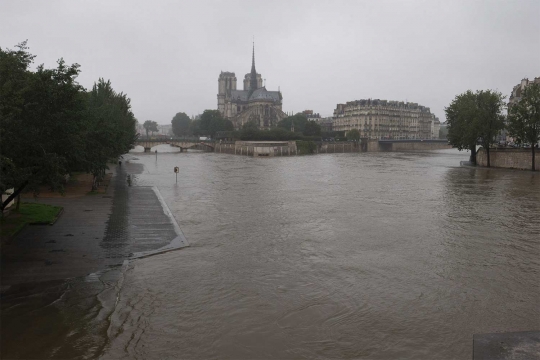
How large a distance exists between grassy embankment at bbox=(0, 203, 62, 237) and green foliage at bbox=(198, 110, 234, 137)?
143563 mm

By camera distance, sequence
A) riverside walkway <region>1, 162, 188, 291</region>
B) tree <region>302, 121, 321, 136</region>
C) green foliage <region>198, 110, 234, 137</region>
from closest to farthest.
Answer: riverside walkway <region>1, 162, 188, 291</region>
tree <region>302, 121, 321, 136</region>
green foliage <region>198, 110, 234, 137</region>

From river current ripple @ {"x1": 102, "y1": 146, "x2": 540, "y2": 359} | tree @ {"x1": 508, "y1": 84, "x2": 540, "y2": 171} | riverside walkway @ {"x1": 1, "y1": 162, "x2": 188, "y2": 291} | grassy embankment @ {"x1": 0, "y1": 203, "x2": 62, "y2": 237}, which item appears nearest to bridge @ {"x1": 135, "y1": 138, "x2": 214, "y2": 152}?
tree @ {"x1": 508, "y1": 84, "x2": 540, "y2": 171}

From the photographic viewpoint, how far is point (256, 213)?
2844 cm

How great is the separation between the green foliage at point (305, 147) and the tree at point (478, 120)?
5249cm

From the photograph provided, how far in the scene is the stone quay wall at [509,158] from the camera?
208 ft

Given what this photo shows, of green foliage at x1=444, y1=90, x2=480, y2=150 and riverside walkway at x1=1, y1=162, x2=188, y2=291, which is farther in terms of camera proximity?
green foliage at x1=444, y1=90, x2=480, y2=150

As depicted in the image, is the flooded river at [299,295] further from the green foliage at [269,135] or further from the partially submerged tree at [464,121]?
the green foliage at [269,135]

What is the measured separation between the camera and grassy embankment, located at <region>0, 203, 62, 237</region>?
19220mm

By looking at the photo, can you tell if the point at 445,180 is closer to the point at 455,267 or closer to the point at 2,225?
the point at 455,267

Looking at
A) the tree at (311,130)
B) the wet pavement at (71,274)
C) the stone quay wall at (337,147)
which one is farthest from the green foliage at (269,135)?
the wet pavement at (71,274)

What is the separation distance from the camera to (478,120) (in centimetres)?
6650

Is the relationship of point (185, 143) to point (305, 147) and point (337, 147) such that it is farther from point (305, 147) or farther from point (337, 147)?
point (337, 147)

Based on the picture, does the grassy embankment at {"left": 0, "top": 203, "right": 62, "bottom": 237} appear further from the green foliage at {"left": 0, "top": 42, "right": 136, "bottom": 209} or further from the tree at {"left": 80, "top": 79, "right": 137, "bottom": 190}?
the green foliage at {"left": 0, "top": 42, "right": 136, "bottom": 209}

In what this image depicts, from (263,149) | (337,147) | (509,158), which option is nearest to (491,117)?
(509,158)
